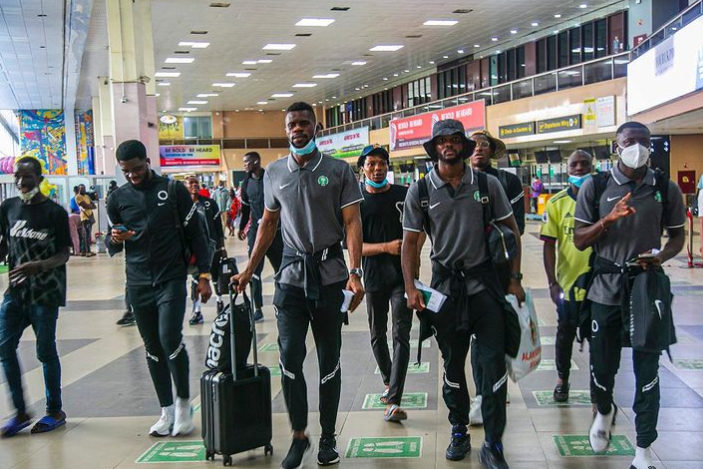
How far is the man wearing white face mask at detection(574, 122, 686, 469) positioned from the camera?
12.7 ft

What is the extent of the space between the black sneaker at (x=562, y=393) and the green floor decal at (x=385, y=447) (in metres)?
1.12

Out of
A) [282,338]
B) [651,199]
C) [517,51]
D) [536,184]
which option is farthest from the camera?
[517,51]

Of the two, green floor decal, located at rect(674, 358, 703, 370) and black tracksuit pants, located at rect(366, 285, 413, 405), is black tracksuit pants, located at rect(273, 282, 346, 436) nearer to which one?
black tracksuit pants, located at rect(366, 285, 413, 405)

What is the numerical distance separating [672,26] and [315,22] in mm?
11874

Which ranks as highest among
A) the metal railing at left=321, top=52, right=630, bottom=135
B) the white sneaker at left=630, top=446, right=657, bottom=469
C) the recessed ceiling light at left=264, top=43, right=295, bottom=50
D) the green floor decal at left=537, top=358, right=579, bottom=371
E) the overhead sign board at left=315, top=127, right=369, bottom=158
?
the recessed ceiling light at left=264, top=43, right=295, bottom=50

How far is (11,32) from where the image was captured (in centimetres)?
2302

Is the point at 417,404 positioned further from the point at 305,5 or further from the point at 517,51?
the point at 517,51

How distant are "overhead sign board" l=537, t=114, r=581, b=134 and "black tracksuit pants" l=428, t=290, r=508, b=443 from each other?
20014 mm

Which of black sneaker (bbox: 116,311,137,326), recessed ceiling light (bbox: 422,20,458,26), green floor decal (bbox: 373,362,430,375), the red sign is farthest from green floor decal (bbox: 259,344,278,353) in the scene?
the red sign

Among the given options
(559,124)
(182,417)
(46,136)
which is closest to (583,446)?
(182,417)

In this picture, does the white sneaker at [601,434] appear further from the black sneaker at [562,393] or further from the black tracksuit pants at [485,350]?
the black sneaker at [562,393]


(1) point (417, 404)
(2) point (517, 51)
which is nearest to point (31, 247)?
(1) point (417, 404)

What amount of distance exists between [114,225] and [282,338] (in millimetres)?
1322

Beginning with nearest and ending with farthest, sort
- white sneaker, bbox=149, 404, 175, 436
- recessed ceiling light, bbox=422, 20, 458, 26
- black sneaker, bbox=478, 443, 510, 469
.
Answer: black sneaker, bbox=478, 443, 510, 469 → white sneaker, bbox=149, 404, 175, 436 → recessed ceiling light, bbox=422, 20, 458, 26
